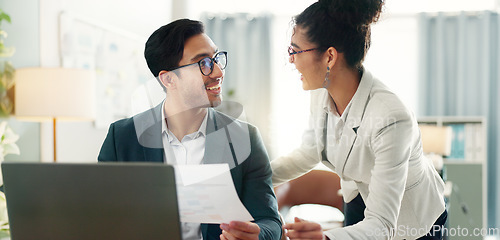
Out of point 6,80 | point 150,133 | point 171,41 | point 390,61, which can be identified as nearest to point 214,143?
point 150,133

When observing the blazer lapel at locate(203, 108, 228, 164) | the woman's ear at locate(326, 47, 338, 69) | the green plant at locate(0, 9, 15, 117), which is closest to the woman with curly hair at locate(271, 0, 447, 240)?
the woman's ear at locate(326, 47, 338, 69)

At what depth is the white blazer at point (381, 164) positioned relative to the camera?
106 cm

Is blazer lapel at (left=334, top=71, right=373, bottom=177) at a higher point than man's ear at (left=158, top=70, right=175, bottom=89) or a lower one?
lower

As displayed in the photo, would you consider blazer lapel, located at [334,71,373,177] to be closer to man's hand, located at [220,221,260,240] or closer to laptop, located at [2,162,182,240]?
man's hand, located at [220,221,260,240]

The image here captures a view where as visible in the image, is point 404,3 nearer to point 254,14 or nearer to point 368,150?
point 254,14

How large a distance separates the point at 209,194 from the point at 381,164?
0.44 metres

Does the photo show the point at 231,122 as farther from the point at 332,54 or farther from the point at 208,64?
the point at 332,54

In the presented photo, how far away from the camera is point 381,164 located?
1.09 m

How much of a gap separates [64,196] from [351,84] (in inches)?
29.2

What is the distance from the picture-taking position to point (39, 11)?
2.53 m

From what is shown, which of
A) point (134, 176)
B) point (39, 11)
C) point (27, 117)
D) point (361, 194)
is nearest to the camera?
point (134, 176)

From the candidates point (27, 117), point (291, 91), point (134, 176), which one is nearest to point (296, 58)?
point (134, 176)

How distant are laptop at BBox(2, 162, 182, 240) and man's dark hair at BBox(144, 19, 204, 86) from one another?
21.5 inches

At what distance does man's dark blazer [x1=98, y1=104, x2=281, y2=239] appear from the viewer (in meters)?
1.24
